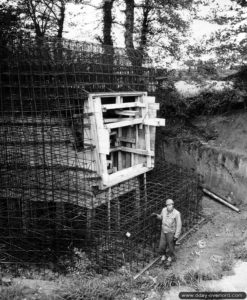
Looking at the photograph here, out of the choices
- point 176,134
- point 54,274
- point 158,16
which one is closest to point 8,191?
point 54,274

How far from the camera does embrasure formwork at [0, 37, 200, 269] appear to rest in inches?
400

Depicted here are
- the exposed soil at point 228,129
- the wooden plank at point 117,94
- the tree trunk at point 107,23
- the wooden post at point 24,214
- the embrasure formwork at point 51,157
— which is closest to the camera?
the wooden plank at point 117,94

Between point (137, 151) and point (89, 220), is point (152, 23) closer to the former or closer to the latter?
point (137, 151)

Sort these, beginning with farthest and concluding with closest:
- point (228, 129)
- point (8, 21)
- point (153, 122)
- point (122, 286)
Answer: point (228, 129) < point (8, 21) < point (153, 122) < point (122, 286)

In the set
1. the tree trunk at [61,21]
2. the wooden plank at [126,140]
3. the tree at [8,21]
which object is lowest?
the wooden plank at [126,140]

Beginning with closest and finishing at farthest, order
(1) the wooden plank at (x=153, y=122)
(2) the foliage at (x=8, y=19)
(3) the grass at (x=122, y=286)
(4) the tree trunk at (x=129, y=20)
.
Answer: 1. (3) the grass at (x=122, y=286)
2. (1) the wooden plank at (x=153, y=122)
3. (2) the foliage at (x=8, y=19)
4. (4) the tree trunk at (x=129, y=20)

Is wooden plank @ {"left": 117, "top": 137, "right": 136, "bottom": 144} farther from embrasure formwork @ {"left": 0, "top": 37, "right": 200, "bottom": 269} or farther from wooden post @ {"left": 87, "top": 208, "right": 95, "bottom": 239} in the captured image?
wooden post @ {"left": 87, "top": 208, "right": 95, "bottom": 239}

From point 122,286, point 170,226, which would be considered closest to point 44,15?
point 170,226

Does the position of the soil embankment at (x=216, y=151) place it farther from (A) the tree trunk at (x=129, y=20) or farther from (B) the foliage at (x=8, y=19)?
(B) the foliage at (x=8, y=19)

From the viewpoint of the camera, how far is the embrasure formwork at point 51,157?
10172mm

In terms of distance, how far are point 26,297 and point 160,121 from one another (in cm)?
655

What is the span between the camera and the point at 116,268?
930 centimetres

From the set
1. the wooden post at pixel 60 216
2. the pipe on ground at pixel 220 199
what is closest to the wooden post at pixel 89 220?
the wooden post at pixel 60 216

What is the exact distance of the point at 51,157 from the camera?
1029cm
